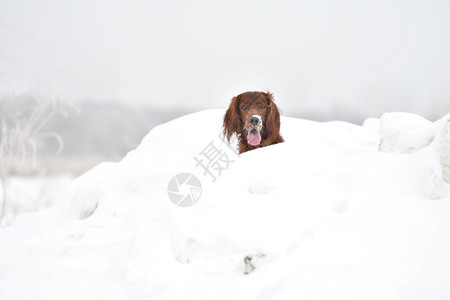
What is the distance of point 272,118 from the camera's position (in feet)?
14.0

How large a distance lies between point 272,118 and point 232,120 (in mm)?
506

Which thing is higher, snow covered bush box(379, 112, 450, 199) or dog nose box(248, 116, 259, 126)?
snow covered bush box(379, 112, 450, 199)

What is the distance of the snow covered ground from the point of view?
5.93ft

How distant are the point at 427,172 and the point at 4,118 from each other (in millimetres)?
2492

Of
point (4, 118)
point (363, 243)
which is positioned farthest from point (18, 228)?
point (363, 243)

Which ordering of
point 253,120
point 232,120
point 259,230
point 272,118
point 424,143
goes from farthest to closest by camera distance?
point 232,120 < point 272,118 < point 253,120 < point 424,143 < point 259,230

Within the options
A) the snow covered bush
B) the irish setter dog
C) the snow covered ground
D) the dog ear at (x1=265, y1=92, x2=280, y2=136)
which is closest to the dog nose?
the irish setter dog

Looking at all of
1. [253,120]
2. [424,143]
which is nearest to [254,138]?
[253,120]

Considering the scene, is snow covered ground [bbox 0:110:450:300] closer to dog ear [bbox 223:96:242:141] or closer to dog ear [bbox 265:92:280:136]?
dog ear [bbox 265:92:280:136]

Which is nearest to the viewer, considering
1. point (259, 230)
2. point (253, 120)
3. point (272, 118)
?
point (259, 230)

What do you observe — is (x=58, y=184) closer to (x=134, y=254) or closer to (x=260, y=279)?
(x=134, y=254)

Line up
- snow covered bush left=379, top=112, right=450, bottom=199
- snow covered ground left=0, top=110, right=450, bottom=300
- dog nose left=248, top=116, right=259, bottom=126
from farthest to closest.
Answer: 1. dog nose left=248, top=116, right=259, bottom=126
2. snow covered bush left=379, top=112, right=450, bottom=199
3. snow covered ground left=0, top=110, right=450, bottom=300

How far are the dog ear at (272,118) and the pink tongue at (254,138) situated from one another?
0.73ft

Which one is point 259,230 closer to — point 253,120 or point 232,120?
point 253,120
